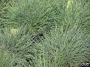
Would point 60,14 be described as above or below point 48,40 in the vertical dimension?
above

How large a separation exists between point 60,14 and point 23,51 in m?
1.15

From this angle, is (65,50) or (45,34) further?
(45,34)

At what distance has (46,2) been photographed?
4492 mm

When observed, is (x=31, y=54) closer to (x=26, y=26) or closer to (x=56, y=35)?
(x=56, y=35)

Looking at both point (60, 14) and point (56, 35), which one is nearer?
point (56, 35)

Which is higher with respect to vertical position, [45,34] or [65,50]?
[45,34]

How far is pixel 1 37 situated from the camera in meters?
3.55

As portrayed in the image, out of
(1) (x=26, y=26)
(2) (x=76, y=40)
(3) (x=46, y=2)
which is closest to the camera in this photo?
Result: (2) (x=76, y=40)

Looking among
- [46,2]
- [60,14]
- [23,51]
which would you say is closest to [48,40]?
[23,51]

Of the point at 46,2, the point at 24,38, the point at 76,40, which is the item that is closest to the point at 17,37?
the point at 24,38

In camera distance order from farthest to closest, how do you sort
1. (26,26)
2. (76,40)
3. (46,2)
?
(46,2), (26,26), (76,40)

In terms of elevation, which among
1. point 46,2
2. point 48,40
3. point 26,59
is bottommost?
point 26,59

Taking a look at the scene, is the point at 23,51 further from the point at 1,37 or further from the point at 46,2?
the point at 46,2

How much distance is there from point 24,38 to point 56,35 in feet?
1.53
